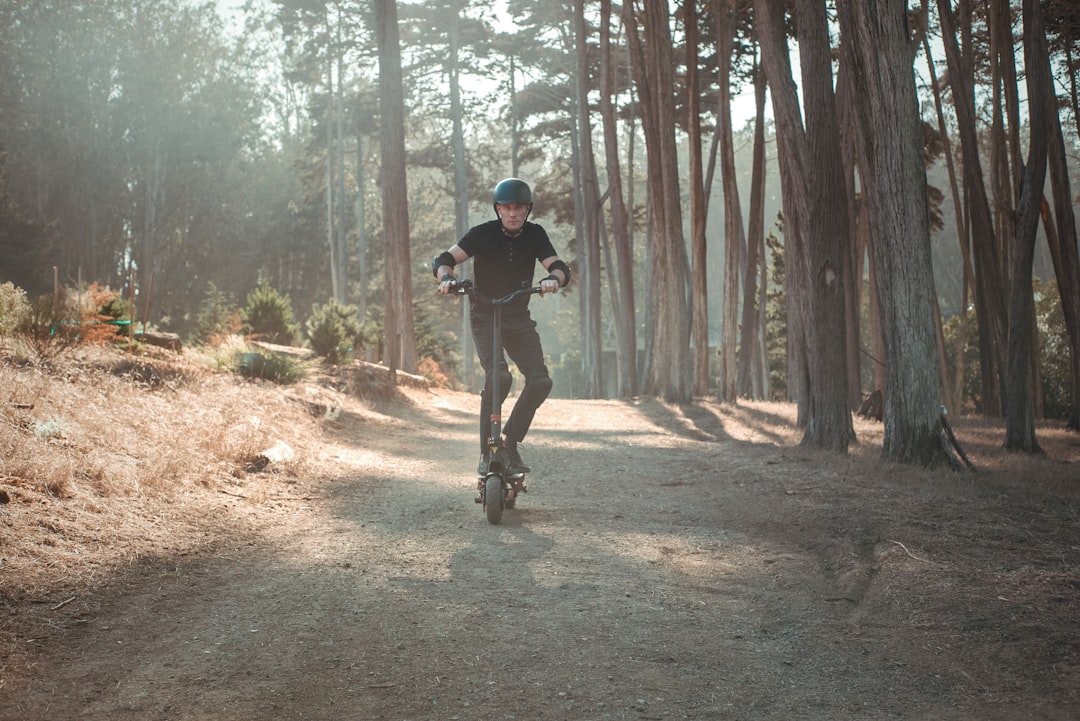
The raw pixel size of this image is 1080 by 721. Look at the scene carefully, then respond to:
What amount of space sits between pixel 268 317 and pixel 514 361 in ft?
55.3

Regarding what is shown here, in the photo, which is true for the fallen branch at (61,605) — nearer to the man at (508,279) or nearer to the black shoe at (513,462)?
the man at (508,279)

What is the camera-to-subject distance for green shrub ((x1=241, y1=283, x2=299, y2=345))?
22344 millimetres

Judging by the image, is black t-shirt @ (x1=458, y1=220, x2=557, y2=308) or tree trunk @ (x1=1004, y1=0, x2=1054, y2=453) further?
tree trunk @ (x1=1004, y1=0, x2=1054, y2=453)

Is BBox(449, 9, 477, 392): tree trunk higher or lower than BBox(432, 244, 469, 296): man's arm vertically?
higher

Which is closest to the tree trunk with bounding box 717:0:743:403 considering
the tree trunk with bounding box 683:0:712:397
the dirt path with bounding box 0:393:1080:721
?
the tree trunk with bounding box 683:0:712:397

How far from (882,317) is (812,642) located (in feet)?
18.7

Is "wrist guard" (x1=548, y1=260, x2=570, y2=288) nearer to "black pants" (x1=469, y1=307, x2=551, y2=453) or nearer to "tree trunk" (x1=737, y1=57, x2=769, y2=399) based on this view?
"black pants" (x1=469, y1=307, x2=551, y2=453)

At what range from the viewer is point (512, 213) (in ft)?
22.2

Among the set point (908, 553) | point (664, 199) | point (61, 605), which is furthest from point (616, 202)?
point (61, 605)

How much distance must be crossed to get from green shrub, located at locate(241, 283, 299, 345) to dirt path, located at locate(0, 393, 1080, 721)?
15593mm

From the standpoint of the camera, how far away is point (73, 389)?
8438 mm

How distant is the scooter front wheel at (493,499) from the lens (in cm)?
659

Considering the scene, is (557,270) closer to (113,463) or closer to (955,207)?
(113,463)

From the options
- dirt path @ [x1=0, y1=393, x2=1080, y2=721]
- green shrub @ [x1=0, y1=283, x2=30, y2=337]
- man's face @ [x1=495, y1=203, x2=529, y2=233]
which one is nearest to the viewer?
dirt path @ [x1=0, y1=393, x2=1080, y2=721]
